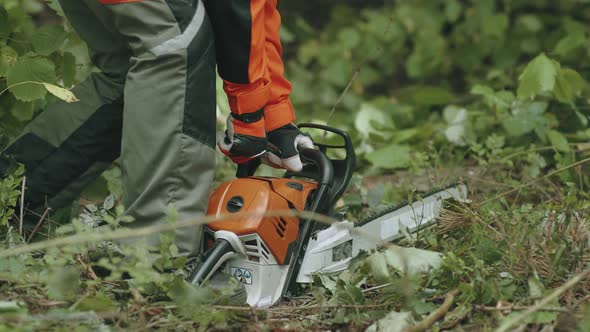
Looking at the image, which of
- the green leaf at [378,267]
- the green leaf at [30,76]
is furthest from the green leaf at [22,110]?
the green leaf at [378,267]

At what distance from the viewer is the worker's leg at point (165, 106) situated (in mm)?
2512

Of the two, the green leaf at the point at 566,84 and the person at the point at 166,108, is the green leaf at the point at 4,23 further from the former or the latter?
the green leaf at the point at 566,84

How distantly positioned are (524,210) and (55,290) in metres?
1.85

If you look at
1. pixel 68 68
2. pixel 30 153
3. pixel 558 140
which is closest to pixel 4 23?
pixel 68 68

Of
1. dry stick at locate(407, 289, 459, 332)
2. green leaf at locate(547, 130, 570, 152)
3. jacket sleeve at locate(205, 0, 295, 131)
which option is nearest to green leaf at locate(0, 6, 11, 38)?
jacket sleeve at locate(205, 0, 295, 131)

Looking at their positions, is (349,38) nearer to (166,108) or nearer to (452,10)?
(452,10)

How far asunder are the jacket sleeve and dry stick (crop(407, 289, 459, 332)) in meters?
0.96

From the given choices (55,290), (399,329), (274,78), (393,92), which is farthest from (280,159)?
(393,92)

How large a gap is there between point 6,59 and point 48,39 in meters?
0.20

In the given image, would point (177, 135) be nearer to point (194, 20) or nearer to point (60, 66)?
point (194, 20)

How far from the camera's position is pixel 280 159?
300 centimetres

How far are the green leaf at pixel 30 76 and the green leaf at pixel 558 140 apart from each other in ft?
8.93

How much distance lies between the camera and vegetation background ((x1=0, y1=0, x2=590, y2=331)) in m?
2.32

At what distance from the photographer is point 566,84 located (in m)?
4.35
